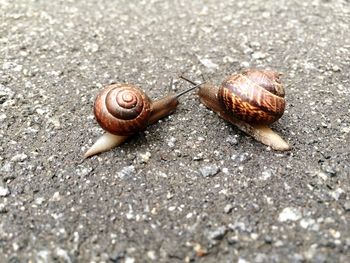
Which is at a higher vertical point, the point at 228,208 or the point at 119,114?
the point at 119,114

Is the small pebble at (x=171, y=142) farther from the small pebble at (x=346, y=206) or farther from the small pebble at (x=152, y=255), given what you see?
the small pebble at (x=346, y=206)

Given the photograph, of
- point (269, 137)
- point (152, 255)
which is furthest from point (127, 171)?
point (269, 137)

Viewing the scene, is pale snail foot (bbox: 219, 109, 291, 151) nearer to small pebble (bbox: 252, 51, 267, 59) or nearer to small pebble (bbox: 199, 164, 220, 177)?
small pebble (bbox: 199, 164, 220, 177)

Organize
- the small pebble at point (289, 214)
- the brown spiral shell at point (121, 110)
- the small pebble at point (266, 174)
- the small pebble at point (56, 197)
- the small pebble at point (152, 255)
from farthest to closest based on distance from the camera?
the brown spiral shell at point (121, 110), the small pebble at point (266, 174), the small pebble at point (56, 197), the small pebble at point (289, 214), the small pebble at point (152, 255)

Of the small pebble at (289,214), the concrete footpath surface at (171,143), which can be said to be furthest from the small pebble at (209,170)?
the small pebble at (289,214)

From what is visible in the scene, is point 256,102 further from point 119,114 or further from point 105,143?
point 105,143

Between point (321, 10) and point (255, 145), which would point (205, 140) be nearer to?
point (255, 145)

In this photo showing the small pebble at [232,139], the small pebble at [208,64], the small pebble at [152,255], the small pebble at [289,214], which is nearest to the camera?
the small pebble at [152,255]

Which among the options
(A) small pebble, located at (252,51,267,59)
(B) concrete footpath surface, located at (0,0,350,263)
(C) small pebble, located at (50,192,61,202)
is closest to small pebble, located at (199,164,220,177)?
(B) concrete footpath surface, located at (0,0,350,263)
